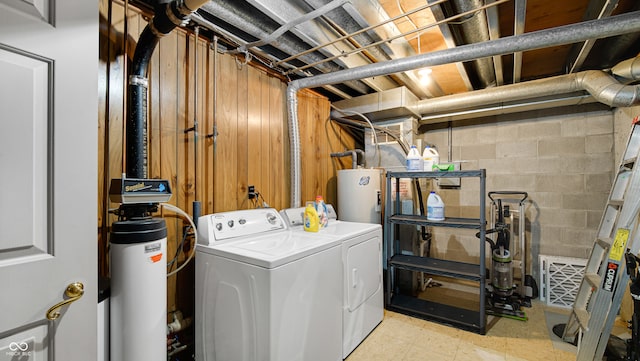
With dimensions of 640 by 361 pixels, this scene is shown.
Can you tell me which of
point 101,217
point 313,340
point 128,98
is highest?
point 128,98

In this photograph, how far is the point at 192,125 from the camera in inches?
73.9

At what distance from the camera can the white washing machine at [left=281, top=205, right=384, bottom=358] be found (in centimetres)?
195

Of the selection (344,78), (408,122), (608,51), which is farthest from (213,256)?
(608,51)

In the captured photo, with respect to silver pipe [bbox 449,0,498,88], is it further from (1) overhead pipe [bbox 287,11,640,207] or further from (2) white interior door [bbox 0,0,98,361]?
(2) white interior door [bbox 0,0,98,361]

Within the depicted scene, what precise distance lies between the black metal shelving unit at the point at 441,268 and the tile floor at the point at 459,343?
4.0 inches

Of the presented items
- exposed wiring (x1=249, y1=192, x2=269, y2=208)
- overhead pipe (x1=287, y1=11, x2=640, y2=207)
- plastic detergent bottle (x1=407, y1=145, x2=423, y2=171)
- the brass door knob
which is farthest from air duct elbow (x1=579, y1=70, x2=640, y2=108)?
the brass door knob

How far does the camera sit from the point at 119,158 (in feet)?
4.95

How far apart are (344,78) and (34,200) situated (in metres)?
2.08

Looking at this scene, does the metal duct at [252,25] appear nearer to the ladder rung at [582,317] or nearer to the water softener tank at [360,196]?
the water softener tank at [360,196]

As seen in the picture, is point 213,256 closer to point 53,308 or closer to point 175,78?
point 53,308

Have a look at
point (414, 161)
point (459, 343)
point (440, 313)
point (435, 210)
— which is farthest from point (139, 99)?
point (440, 313)

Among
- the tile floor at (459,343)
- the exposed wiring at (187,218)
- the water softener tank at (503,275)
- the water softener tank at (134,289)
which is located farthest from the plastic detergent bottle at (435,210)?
the water softener tank at (134,289)

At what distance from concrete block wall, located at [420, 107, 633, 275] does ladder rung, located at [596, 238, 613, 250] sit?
110 cm

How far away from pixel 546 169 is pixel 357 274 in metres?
2.68
